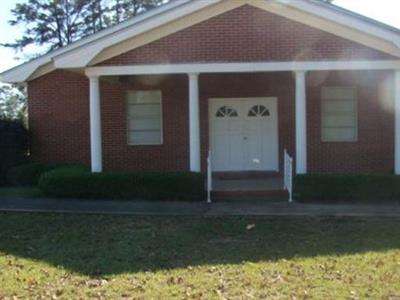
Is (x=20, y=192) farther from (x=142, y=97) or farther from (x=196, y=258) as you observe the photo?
(x=196, y=258)

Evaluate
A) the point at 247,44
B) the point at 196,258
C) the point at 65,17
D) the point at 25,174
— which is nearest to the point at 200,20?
the point at 247,44

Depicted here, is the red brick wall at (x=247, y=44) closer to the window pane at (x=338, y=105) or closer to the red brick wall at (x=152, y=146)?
the red brick wall at (x=152, y=146)

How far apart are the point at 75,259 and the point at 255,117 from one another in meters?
10.2

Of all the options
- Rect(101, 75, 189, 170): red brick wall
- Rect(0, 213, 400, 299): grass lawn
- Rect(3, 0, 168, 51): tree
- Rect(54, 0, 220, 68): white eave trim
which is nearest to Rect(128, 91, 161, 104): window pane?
Rect(101, 75, 189, 170): red brick wall

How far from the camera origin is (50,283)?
25.2ft

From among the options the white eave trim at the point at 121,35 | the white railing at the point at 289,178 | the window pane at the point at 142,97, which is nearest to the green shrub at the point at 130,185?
the white railing at the point at 289,178

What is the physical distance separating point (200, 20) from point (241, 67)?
4.87 ft

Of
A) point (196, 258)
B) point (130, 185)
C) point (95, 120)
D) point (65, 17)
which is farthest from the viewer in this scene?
point (65, 17)

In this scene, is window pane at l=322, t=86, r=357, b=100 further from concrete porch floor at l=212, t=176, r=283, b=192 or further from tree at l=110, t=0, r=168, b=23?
tree at l=110, t=0, r=168, b=23

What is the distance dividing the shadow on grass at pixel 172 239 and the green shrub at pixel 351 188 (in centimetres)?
219

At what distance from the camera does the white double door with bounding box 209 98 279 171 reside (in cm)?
1823

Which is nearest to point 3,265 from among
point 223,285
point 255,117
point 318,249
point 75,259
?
point 75,259

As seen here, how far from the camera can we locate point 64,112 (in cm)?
1867

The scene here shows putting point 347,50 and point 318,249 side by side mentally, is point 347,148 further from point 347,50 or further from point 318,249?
point 318,249
